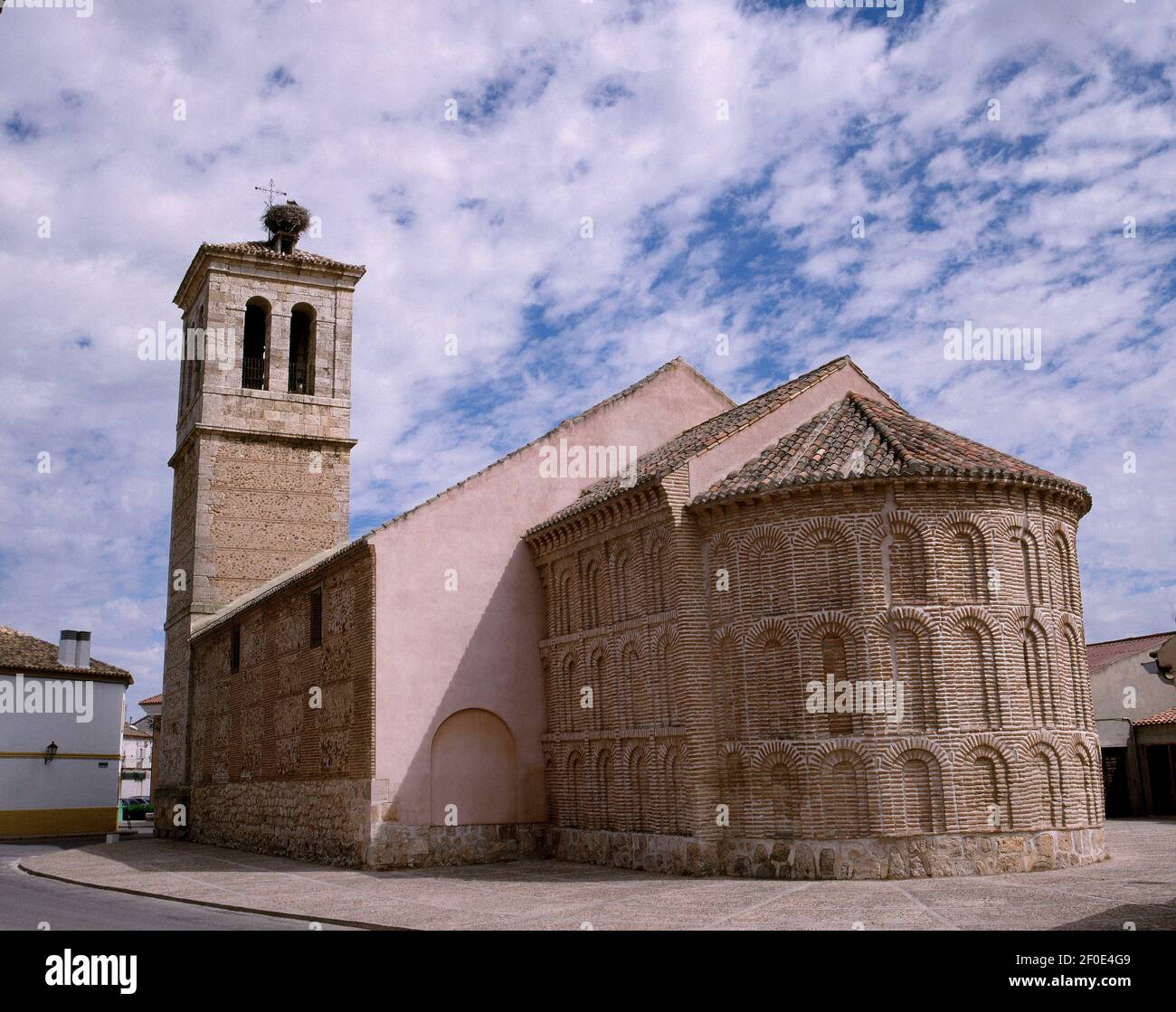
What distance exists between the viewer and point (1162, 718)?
99.1 feet

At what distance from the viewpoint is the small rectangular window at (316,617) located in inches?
890

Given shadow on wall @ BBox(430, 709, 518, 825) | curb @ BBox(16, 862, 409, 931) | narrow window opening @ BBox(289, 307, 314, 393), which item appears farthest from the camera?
narrow window opening @ BBox(289, 307, 314, 393)

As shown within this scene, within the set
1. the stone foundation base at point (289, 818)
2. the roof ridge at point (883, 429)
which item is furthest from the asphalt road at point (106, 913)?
the roof ridge at point (883, 429)

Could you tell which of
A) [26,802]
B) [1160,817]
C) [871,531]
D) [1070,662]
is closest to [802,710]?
[871,531]

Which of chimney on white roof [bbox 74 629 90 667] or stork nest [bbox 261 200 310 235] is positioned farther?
chimney on white roof [bbox 74 629 90 667]

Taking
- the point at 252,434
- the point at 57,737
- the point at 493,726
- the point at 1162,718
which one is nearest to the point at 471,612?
the point at 493,726

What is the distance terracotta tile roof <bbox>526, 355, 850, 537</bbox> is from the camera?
18141 millimetres

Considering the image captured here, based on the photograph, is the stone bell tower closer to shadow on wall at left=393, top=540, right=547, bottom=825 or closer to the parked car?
shadow on wall at left=393, top=540, right=547, bottom=825

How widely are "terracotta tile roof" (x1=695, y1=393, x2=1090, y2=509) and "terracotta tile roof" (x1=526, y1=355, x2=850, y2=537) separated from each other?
649 mm

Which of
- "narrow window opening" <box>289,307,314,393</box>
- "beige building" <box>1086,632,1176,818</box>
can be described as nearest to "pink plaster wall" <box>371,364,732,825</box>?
"narrow window opening" <box>289,307,314,393</box>

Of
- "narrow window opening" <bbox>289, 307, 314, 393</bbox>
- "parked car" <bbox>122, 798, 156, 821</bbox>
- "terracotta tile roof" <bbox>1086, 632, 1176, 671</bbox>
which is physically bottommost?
"parked car" <bbox>122, 798, 156, 821</bbox>

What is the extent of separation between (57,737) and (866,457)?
104 feet

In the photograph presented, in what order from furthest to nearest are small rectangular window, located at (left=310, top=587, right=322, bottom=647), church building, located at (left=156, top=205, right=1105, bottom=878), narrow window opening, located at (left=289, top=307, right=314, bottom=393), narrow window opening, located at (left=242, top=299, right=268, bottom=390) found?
narrow window opening, located at (left=289, top=307, right=314, bottom=393) → narrow window opening, located at (left=242, top=299, right=268, bottom=390) → small rectangular window, located at (left=310, top=587, right=322, bottom=647) → church building, located at (left=156, top=205, right=1105, bottom=878)
